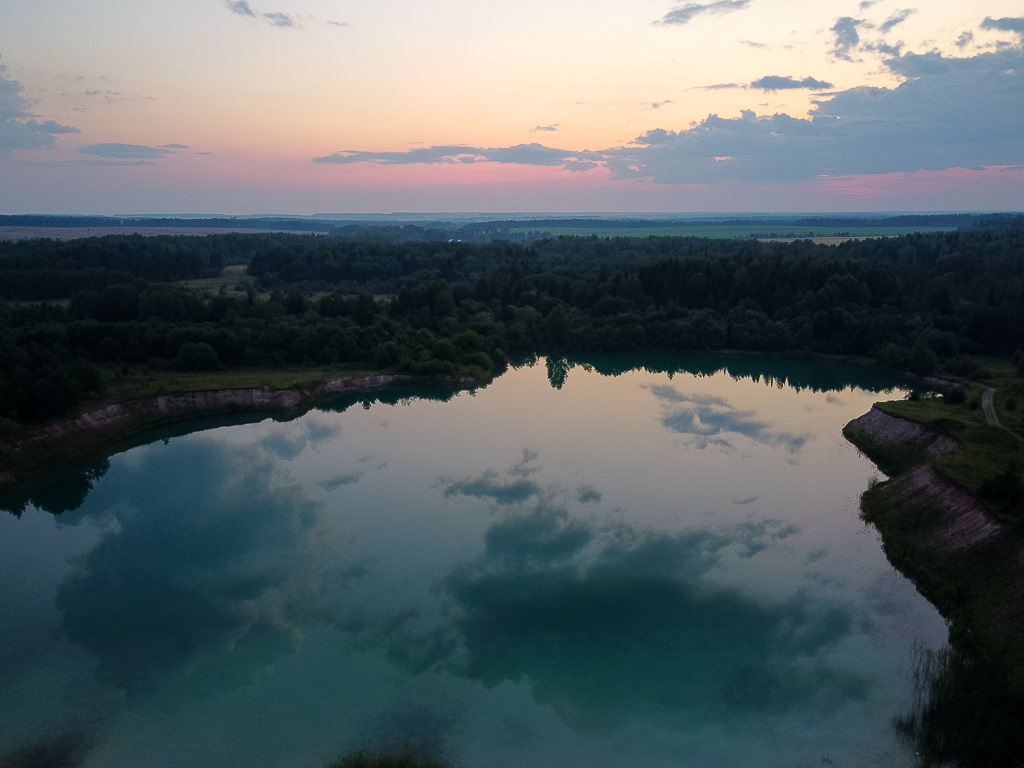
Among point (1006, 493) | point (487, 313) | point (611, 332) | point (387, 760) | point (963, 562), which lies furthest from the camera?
point (487, 313)

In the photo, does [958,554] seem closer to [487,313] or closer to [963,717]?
[963,717]

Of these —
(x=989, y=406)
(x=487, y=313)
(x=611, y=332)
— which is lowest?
(x=611, y=332)

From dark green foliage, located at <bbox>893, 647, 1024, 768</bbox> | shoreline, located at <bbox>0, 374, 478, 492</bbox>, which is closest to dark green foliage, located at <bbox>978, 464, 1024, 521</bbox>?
dark green foliage, located at <bbox>893, 647, 1024, 768</bbox>

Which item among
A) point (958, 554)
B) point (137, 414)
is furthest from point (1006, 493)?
point (137, 414)

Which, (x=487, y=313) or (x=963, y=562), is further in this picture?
(x=487, y=313)

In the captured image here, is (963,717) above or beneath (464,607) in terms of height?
above

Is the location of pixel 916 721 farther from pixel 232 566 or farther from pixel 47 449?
pixel 47 449

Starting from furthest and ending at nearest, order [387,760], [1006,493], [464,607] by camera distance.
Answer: [1006,493], [464,607], [387,760]

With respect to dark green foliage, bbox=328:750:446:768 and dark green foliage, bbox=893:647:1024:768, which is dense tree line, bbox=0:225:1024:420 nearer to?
dark green foliage, bbox=328:750:446:768
